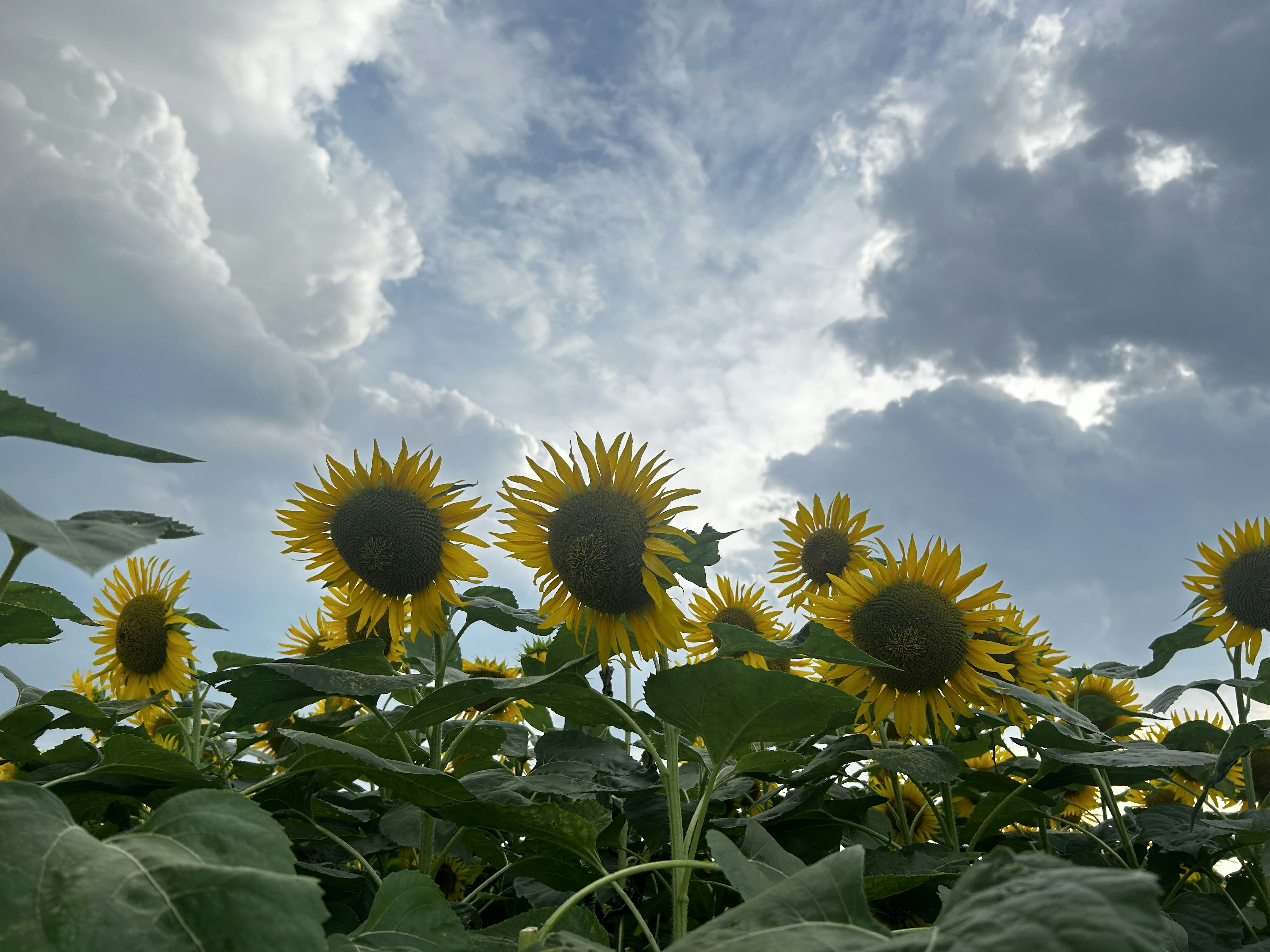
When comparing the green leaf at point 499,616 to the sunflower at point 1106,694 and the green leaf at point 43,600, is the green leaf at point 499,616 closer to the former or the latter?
the green leaf at point 43,600

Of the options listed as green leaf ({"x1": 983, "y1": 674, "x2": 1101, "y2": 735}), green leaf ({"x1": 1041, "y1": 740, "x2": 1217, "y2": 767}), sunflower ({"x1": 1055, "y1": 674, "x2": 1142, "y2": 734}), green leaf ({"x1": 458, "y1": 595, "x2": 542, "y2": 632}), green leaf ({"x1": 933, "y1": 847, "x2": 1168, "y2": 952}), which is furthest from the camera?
sunflower ({"x1": 1055, "y1": 674, "x2": 1142, "y2": 734})

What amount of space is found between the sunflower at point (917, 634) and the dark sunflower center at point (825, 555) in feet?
4.26

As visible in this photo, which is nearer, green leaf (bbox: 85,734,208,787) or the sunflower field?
the sunflower field

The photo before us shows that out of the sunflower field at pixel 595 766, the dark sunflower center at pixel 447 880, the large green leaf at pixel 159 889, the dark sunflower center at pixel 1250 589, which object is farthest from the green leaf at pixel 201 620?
the dark sunflower center at pixel 1250 589

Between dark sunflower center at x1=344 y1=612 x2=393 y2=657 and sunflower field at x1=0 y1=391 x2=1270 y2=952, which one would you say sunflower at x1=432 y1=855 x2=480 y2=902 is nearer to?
sunflower field at x1=0 y1=391 x2=1270 y2=952

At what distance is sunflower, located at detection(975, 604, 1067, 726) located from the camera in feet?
8.33

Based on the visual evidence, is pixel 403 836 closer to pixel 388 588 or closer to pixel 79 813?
pixel 79 813

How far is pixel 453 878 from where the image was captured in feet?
8.51

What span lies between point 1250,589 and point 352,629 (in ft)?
11.3

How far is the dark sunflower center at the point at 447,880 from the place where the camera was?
257 cm

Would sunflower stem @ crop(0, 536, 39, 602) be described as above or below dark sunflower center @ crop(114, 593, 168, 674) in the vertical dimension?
below

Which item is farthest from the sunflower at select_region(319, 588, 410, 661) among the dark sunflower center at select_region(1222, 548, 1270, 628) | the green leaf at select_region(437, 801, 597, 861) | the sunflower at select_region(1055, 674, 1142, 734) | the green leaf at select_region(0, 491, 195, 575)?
the dark sunflower center at select_region(1222, 548, 1270, 628)

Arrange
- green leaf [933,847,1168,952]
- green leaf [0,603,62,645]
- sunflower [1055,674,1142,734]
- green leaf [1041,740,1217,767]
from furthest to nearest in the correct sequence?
sunflower [1055,674,1142,734] < green leaf [0,603,62,645] < green leaf [1041,740,1217,767] < green leaf [933,847,1168,952]

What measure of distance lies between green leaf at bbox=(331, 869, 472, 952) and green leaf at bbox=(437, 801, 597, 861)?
0.26m
